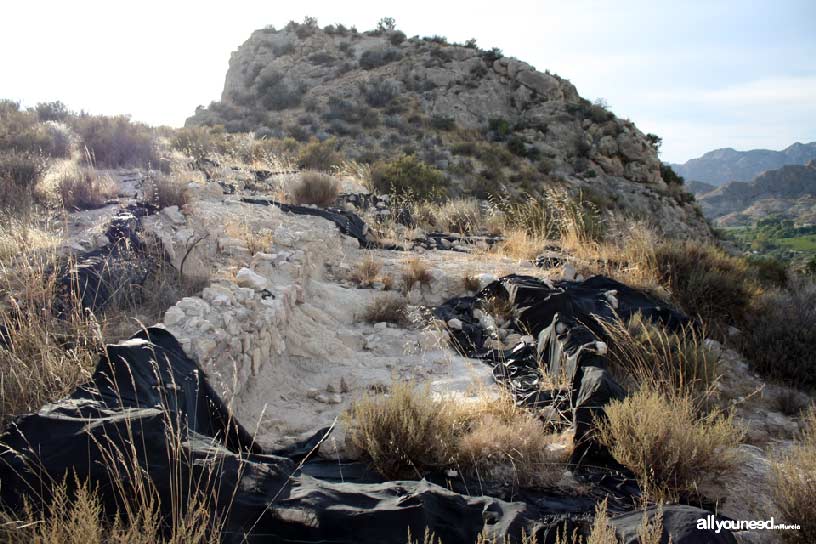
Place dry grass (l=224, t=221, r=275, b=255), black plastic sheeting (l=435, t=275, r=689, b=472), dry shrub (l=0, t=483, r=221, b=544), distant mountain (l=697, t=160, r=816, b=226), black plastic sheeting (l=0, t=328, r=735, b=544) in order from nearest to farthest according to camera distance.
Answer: dry shrub (l=0, t=483, r=221, b=544), black plastic sheeting (l=0, t=328, r=735, b=544), black plastic sheeting (l=435, t=275, r=689, b=472), dry grass (l=224, t=221, r=275, b=255), distant mountain (l=697, t=160, r=816, b=226)

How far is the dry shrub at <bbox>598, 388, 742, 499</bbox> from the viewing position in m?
2.83

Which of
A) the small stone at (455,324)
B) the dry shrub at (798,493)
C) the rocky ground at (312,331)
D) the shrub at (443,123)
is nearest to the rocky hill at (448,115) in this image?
the shrub at (443,123)

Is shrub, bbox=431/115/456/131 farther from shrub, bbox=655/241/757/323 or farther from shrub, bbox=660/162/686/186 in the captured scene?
shrub, bbox=655/241/757/323

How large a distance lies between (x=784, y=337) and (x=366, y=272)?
4714 millimetres

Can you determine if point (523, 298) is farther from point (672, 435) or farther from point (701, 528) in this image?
point (701, 528)

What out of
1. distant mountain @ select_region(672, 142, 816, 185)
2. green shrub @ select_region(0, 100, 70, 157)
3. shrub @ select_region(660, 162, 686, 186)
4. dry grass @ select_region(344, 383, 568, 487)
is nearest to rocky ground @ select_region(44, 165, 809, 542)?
dry grass @ select_region(344, 383, 568, 487)

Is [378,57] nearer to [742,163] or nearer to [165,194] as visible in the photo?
[165,194]

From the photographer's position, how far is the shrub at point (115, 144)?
11.0 m

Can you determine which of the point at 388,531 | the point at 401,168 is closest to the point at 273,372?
the point at 388,531

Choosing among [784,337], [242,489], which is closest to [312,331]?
[242,489]

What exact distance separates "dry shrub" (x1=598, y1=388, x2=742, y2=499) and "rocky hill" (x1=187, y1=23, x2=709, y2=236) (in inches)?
518

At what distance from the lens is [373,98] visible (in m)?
26.5

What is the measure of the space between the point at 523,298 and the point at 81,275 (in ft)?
13.6

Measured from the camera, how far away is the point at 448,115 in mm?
25703
